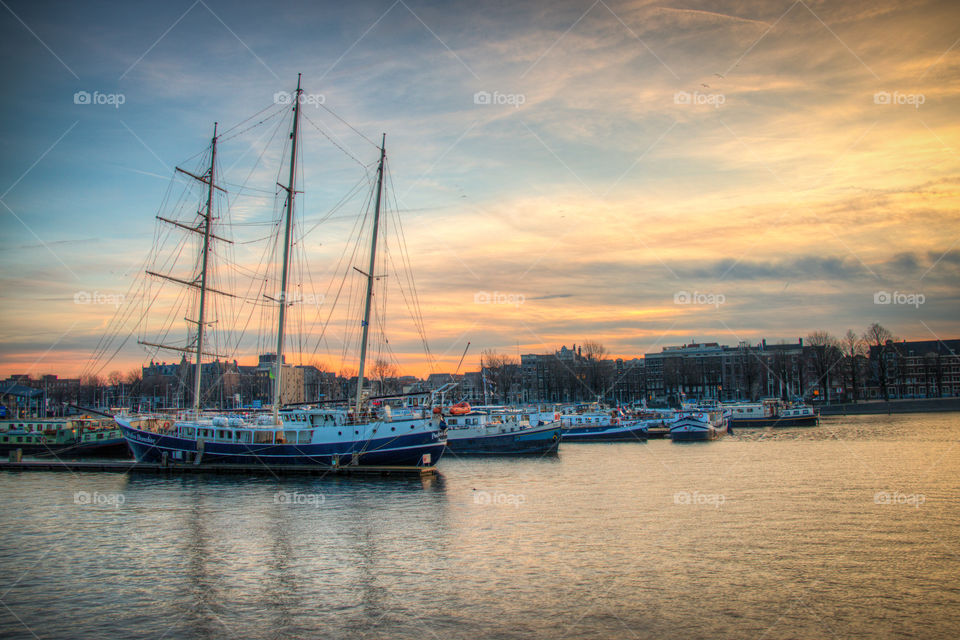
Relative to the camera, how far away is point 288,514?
37.9 meters

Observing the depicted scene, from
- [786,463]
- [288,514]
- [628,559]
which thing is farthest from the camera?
[786,463]

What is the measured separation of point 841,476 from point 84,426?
3242 inches

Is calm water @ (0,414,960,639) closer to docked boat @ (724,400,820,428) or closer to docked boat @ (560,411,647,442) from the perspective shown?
docked boat @ (560,411,647,442)

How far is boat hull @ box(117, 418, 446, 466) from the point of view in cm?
5525

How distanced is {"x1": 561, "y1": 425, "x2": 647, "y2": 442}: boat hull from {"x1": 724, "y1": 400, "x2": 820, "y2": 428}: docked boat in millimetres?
27037

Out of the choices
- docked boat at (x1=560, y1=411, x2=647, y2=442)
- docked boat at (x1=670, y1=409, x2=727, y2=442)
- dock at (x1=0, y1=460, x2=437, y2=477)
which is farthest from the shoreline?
dock at (x1=0, y1=460, x2=437, y2=477)

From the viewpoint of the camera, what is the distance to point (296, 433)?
5712 cm

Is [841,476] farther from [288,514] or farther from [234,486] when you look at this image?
[234,486]

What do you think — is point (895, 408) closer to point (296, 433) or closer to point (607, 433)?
point (607, 433)

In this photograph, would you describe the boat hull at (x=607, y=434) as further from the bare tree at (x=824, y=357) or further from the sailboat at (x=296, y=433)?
the bare tree at (x=824, y=357)

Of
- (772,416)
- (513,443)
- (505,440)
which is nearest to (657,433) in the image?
(772,416)

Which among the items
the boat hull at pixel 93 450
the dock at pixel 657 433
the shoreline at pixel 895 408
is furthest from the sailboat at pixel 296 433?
the shoreline at pixel 895 408

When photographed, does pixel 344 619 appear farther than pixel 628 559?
No

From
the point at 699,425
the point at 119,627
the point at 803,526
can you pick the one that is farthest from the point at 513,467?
the point at 119,627
